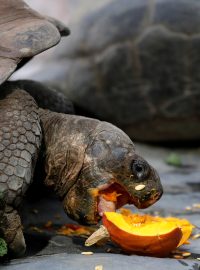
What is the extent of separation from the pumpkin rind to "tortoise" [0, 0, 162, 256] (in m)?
0.21

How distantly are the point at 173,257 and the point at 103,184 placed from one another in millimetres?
396

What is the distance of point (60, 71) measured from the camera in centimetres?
689

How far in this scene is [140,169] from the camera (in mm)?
2494

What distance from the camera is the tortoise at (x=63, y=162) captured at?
2289mm

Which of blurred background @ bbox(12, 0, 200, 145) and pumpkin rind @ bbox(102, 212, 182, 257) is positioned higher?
pumpkin rind @ bbox(102, 212, 182, 257)

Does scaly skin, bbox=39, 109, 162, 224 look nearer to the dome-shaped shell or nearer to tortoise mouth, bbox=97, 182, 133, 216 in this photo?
tortoise mouth, bbox=97, 182, 133, 216

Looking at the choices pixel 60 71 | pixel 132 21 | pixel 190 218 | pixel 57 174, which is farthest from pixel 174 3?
pixel 57 174

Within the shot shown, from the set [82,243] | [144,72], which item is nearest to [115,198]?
[82,243]

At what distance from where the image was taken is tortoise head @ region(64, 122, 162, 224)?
2482mm

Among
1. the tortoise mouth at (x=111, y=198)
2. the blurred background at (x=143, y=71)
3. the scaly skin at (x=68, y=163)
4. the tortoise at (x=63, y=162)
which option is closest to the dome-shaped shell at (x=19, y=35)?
the tortoise at (x=63, y=162)

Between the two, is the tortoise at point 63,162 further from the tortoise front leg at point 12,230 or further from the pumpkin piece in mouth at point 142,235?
the pumpkin piece in mouth at point 142,235

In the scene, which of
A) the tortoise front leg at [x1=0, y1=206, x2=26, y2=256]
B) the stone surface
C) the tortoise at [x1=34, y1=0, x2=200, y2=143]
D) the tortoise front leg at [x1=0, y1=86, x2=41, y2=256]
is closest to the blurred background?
the tortoise at [x1=34, y1=0, x2=200, y2=143]

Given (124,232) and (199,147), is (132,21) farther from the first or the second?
(124,232)

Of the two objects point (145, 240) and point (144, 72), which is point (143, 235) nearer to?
point (145, 240)
